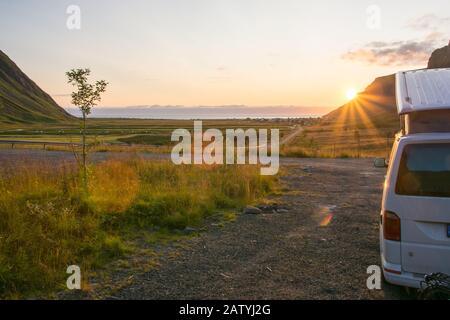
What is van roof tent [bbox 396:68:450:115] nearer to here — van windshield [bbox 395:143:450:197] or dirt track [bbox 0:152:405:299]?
van windshield [bbox 395:143:450:197]

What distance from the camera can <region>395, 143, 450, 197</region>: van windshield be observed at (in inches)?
179

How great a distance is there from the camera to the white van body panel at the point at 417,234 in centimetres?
448

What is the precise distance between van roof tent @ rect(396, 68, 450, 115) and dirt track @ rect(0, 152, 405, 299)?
2367mm

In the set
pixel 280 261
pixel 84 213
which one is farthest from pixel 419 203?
pixel 84 213

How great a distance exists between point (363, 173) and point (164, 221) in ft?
44.7

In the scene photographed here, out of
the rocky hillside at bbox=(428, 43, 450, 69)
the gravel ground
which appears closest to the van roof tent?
the gravel ground

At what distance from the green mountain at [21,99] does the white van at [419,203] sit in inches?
5321

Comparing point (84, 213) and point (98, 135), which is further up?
point (98, 135)

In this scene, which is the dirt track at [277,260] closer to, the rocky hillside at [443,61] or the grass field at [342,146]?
the grass field at [342,146]

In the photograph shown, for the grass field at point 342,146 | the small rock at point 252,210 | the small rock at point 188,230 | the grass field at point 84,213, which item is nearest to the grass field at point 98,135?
the grass field at point 84,213

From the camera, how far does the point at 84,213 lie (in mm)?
8031

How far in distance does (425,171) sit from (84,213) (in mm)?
6089

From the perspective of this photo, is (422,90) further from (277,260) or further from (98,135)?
(98,135)
